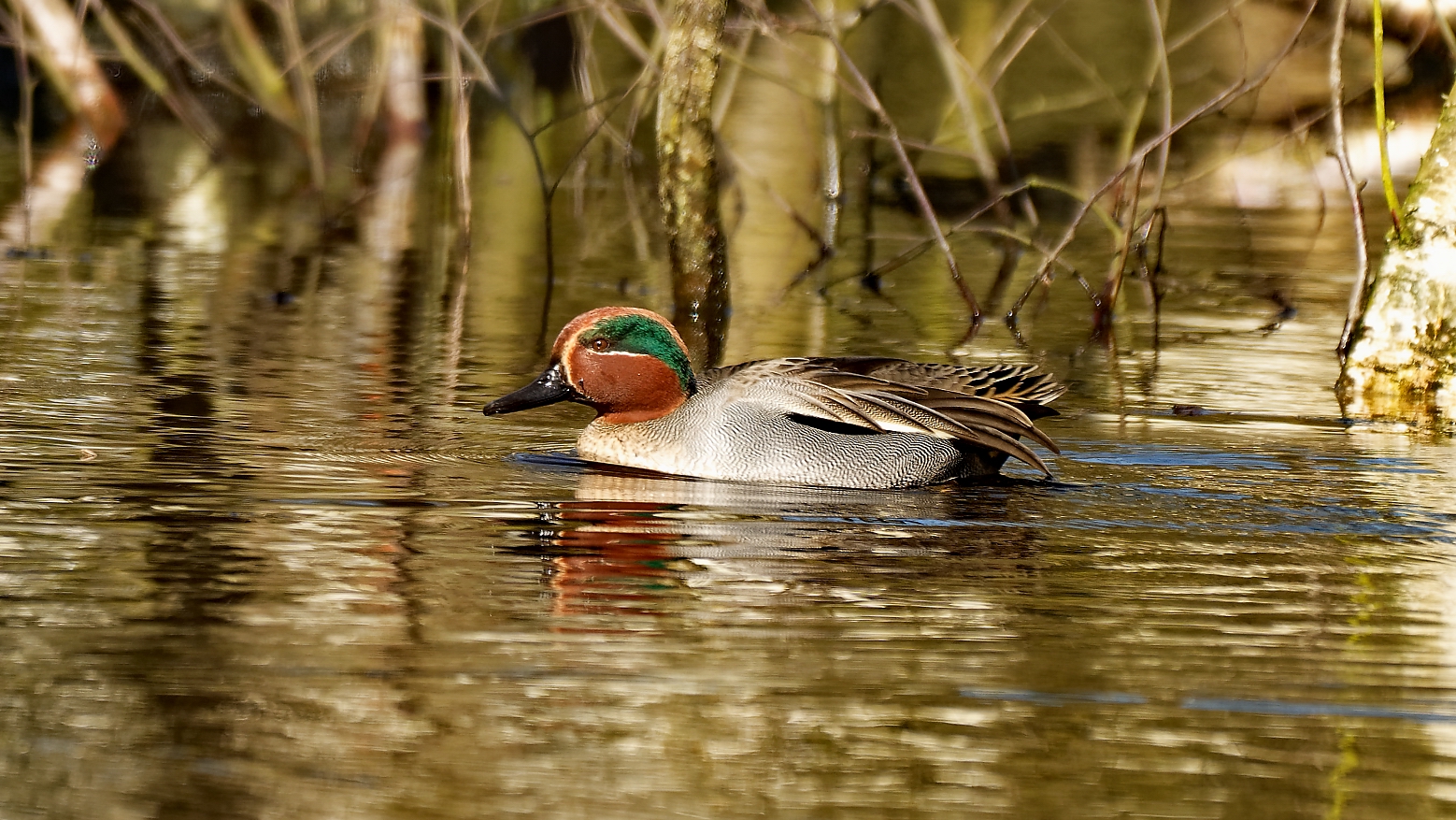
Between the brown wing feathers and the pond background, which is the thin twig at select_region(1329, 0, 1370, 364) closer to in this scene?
the pond background

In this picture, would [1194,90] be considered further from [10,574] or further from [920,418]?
[10,574]

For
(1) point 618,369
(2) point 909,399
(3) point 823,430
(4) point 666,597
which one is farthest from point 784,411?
(4) point 666,597

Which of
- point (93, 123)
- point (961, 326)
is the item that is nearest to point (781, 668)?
point (961, 326)

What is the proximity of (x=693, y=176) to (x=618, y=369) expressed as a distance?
137 inches

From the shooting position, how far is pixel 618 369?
7984 millimetres

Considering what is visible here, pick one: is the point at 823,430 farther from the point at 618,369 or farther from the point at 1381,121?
the point at 1381,121

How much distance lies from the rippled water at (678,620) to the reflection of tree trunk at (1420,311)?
384 mm

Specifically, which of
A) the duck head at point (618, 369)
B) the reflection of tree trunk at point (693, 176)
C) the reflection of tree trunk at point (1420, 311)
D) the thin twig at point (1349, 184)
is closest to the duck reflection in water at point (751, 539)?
the duck head at point (618, 369)

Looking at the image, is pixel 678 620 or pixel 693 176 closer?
pixel 678 620

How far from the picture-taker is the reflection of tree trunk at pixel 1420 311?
30.6 ft

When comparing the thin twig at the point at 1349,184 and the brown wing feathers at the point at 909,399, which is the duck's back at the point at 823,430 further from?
the thin twig at the point at 1349,184

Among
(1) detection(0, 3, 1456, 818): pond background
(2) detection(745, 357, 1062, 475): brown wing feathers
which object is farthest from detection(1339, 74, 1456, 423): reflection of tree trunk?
(2) detection(745, 357, 1062, 475): brown wing feathers

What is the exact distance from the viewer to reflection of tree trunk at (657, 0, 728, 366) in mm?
10883

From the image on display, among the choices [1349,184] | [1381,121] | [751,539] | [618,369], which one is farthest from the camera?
[1349,184]
